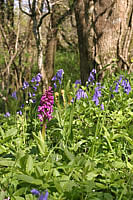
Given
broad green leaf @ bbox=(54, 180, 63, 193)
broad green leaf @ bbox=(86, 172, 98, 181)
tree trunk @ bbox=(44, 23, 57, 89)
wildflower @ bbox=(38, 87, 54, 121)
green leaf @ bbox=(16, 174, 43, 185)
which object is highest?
tree trunk @ bbox=(44, 23, 57, 89)

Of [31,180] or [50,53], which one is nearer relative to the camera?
[31,180]

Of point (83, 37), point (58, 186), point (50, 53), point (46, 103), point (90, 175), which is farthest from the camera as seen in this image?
point (50, 53)

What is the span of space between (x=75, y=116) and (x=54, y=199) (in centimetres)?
126

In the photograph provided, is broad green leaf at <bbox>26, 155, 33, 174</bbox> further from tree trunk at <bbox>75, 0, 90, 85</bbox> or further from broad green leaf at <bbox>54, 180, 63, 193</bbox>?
tree trunk at <bbox>75, 0, 90, 85</bbox>

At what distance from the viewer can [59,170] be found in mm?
1739

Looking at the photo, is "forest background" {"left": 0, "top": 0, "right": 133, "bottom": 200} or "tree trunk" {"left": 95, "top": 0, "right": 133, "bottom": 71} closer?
"forest background" {"left": 0, "top": 0, "right": 133, "bottom": 200}

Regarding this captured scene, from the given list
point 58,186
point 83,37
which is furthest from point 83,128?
point 83,37

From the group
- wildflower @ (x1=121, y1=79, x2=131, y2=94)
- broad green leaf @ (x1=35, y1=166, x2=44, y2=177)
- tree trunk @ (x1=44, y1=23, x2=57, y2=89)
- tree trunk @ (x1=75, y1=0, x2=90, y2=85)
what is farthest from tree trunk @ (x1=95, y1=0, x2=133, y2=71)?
tree trunk @ (x1=44, y1=23, x2=57, y2=89)

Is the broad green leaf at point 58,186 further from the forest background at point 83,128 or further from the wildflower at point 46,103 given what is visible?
the wildflower at point 46,103

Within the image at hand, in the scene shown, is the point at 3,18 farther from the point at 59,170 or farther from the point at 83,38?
the point at 59,170

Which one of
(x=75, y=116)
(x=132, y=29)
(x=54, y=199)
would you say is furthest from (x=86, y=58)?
(x=54, y=199)

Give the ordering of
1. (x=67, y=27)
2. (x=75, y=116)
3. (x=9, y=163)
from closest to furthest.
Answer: (x=9, y=163), (x=75, y=116), (x=67, y=27)

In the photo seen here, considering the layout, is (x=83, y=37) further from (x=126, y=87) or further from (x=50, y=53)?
(x=50, y=53)

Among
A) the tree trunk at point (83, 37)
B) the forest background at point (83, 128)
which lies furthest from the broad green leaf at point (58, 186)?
the tree trunk at point (83, 37)
